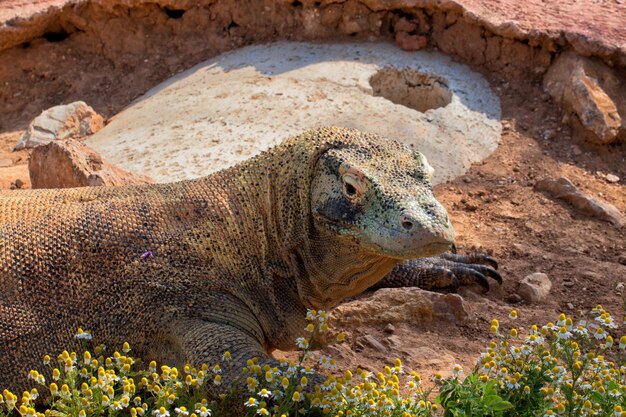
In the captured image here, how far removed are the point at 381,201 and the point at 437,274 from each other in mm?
2076

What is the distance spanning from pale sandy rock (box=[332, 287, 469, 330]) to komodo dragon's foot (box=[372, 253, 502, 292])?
0.27 metres

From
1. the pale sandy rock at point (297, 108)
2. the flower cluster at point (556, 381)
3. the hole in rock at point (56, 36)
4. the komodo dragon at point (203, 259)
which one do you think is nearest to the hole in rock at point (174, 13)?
the pale sandy rock at point (297, 108)

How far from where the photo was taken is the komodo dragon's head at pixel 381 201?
368 centimetres

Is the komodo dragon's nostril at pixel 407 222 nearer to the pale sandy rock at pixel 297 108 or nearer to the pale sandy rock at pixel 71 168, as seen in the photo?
the pale sandy rock at pixel 71 168

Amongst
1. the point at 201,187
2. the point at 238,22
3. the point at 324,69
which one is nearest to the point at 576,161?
the point at 324,69

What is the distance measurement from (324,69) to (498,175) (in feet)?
7.75

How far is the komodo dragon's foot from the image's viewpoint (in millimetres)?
5773

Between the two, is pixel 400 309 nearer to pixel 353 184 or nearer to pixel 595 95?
pixel 353 184

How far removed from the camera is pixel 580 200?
761cm

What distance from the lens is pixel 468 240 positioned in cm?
689

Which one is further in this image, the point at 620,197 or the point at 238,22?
the point at 238,22

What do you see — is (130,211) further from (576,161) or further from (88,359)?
(576,161)

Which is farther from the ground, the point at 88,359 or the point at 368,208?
the point at 368,208

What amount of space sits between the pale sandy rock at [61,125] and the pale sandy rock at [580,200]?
5158mm
